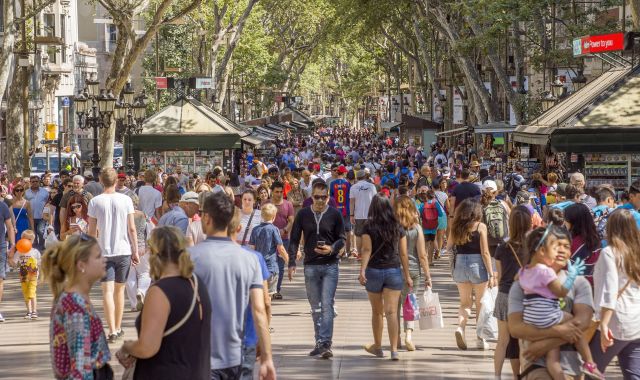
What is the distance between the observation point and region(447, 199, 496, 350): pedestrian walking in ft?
40.6

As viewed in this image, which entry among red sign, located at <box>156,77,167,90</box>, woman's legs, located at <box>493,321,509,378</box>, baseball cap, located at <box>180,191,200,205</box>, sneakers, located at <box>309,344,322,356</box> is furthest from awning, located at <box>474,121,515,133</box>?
woman's legs, located at <box>493,321,509,378</box>

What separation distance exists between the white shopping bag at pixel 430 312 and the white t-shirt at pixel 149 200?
261 inches

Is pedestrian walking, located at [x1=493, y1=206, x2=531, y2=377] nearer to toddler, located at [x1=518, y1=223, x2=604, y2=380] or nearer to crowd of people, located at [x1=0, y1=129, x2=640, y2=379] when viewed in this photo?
crowd of people, located at [x1=0, y1=129, x2=640, y2=379]

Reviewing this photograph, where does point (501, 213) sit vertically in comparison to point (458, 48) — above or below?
below

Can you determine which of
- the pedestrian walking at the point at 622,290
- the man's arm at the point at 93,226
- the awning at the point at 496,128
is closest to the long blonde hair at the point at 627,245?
the pedestrian walking at the point at 622,290

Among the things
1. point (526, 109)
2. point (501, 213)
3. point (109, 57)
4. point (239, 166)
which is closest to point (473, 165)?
point (526, 109)

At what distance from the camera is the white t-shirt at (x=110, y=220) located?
12570 mm

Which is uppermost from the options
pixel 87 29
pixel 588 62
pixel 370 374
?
pixel 87 29

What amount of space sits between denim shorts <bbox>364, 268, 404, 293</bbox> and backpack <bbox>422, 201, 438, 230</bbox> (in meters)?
8.62

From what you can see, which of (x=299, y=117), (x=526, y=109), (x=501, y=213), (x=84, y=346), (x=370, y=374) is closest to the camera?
(x=84, y=346)

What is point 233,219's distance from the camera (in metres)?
7.89

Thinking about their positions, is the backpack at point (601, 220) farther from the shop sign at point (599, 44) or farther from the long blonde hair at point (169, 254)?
the shop sign at point (599, 44)

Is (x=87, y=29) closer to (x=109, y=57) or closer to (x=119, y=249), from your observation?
(x=109, y=57)

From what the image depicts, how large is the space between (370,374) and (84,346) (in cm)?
534
